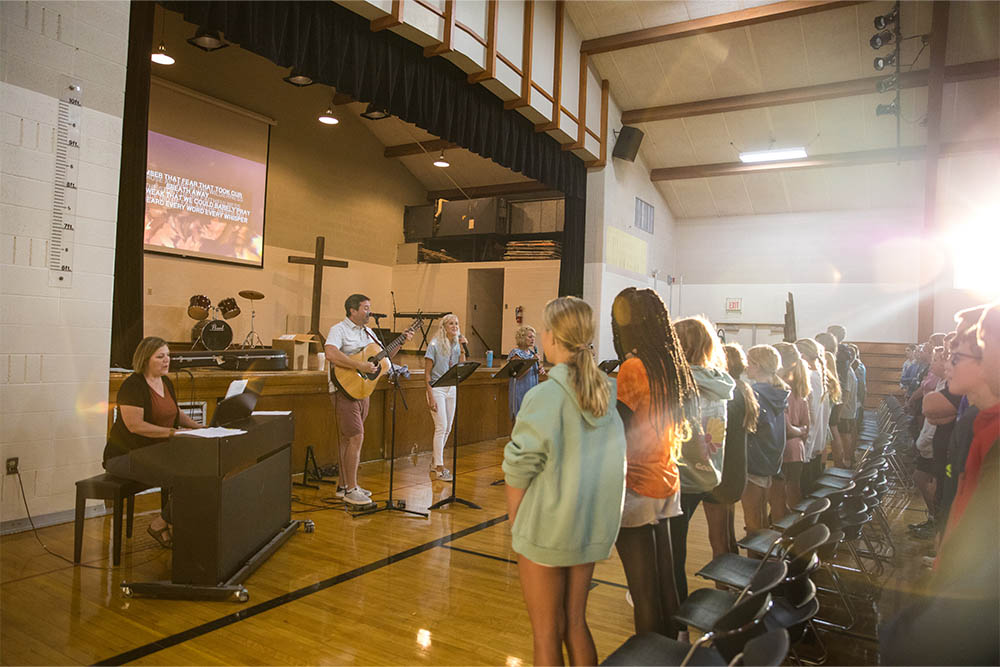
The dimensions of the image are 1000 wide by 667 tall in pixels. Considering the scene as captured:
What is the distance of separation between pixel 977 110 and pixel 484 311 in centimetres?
875

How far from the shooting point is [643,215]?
11523 mm

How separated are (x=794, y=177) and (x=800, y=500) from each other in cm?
893

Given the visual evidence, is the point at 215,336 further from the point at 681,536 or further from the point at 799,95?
the point at 799,95

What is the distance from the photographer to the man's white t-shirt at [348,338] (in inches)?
189

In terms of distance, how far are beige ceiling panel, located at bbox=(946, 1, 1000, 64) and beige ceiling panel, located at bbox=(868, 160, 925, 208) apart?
83.4 inches

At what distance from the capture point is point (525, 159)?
27.2ft

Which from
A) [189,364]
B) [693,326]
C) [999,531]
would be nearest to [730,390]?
[693,326]

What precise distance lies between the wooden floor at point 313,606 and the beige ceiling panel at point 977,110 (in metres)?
8.72

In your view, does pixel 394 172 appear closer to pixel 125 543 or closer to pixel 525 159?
pixel 525 159

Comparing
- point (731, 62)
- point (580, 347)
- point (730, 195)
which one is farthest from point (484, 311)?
point (580, 347)

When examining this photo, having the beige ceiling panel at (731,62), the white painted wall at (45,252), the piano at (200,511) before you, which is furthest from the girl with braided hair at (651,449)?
the beige ceiling panel at (731,62)

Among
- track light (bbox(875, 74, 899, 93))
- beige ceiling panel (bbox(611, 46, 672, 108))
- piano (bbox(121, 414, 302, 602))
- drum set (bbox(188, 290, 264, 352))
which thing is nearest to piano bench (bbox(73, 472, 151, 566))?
piano (bbox(121, 414, 302, 602))

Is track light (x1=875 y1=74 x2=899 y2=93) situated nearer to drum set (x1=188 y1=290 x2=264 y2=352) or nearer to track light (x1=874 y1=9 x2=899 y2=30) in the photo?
track light (x1=874 y1=9 x2=899 y2=30)

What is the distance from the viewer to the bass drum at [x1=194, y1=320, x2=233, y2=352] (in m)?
9.41
